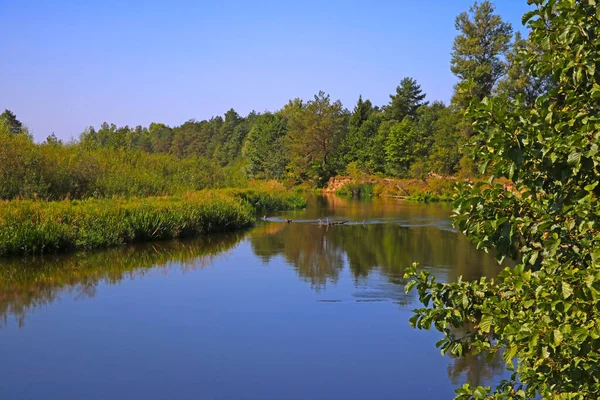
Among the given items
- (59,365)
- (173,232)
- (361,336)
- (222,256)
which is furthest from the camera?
(173,232)

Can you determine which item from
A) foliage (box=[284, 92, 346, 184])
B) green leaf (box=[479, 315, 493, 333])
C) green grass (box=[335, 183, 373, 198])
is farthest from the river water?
foliage (box=[284, 92, 346, 184])

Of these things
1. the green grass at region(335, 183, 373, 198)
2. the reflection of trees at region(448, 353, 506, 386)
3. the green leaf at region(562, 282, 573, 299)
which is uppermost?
the green grass at region(335, 183, 373, 198)

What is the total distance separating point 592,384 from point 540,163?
1.25 meters

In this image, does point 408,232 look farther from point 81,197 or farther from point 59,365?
point 59,365

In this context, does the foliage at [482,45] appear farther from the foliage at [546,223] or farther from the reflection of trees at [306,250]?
the foliage at [546,223]

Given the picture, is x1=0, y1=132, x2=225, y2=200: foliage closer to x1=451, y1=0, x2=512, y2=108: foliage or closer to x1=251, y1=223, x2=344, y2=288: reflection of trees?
x1=251, y1=223, x2=344, y2=288: reflection of trees

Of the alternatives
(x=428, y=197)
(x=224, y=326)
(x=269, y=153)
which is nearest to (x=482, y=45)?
(x=428, y=197)

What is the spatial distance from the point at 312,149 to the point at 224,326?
2099 inches

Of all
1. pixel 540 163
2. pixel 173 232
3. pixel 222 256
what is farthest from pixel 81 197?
pixel 540 163

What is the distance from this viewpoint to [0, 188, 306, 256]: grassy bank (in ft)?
52.4

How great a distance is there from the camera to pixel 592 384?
10.2 feet

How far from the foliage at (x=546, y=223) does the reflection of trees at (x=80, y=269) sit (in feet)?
31.1

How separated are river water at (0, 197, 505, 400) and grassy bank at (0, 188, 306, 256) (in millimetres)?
622

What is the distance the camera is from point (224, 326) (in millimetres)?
10484
